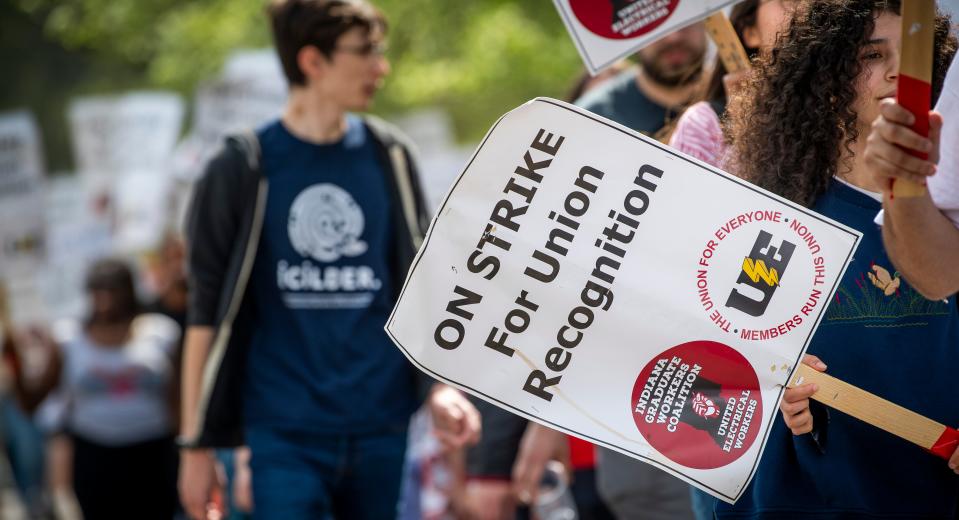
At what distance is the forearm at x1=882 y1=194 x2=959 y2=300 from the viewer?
2.32m

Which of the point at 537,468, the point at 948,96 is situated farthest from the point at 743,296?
the point at 537,468

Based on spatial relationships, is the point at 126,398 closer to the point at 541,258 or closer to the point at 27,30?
the point at 541,258

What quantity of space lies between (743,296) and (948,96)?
1.72ft

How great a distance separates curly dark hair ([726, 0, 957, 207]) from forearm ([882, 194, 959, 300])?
289 mm

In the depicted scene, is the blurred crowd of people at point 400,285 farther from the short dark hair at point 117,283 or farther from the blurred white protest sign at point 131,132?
the blurred white protest sign at point 131,132

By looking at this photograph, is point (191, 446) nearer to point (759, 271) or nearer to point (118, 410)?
point (759, 271)

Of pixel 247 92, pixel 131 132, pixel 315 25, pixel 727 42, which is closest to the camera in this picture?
pixel 727 42

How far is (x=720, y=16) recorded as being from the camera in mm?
3215

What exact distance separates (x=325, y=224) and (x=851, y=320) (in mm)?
2074

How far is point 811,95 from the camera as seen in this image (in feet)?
8.78

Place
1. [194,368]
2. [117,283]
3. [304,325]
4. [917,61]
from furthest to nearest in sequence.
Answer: [117,283] < [194,368] < [304,325] < [917,61]

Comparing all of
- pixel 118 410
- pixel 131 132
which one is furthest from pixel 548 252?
pixel 131 132

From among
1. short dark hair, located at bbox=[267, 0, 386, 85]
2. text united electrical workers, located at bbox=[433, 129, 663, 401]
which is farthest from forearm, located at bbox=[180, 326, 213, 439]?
text united electrical workers, located at bbox=[433, 129, 663, 401]

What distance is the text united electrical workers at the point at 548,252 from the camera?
2.56 m
